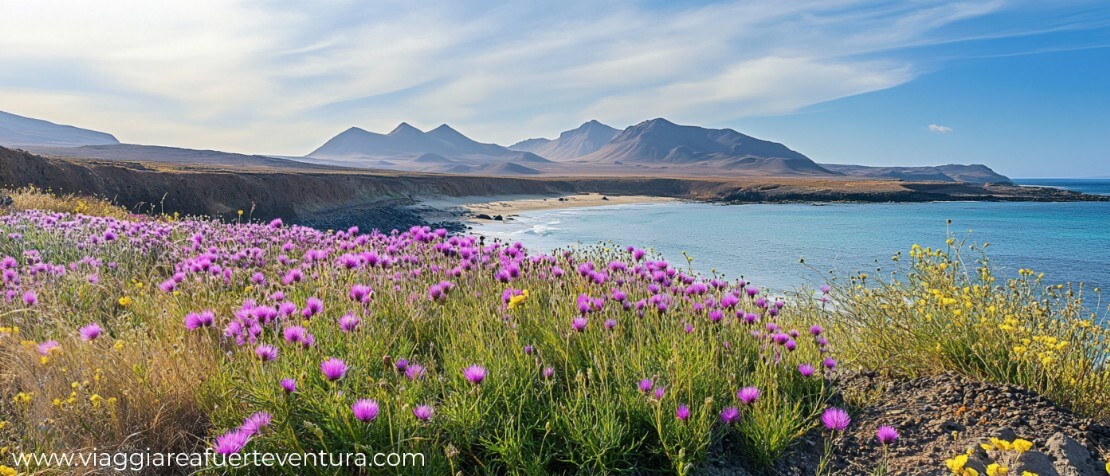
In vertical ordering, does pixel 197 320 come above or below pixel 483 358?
above

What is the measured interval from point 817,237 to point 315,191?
32.6 meters

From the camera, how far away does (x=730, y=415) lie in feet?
8.62

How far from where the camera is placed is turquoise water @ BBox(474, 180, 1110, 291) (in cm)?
2033

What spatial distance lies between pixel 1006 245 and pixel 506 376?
33482mm

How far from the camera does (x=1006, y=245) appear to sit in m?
28.2

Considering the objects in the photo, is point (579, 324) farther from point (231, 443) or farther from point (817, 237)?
point (817, 237)

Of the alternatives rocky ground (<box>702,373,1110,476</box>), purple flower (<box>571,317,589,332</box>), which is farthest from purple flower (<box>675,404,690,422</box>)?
purple flower (<box>571,317,589,332</box>)

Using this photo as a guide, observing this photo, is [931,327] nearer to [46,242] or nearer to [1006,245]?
[46,242]

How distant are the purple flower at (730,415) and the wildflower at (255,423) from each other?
1876 millimetres

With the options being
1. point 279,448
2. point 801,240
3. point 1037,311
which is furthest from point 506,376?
point 801,240

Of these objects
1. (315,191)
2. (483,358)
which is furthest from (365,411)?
(315,191)

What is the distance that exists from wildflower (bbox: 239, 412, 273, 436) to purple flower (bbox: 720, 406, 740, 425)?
1876mm

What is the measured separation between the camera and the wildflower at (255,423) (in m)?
2.18

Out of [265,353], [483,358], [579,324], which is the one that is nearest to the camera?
[265,353]
